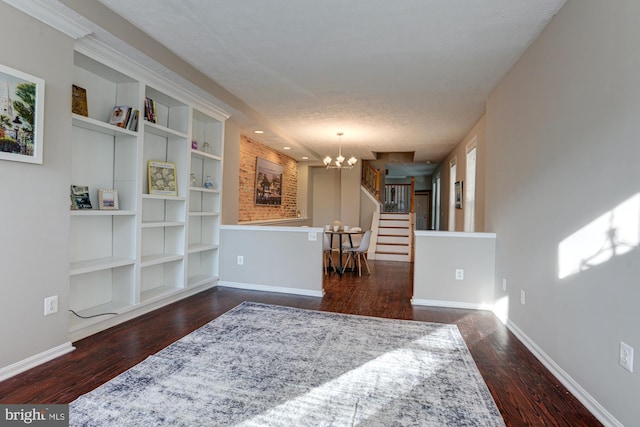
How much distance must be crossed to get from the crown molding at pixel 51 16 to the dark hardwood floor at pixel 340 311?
2.43m

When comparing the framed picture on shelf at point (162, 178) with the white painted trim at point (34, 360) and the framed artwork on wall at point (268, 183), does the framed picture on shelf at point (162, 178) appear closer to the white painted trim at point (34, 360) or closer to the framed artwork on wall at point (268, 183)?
the white painted trim at point (34, 360)

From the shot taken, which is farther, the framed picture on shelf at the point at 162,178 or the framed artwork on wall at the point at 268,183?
the framed artwork on wall at the point at 268,183

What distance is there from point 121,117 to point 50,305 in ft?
5.72

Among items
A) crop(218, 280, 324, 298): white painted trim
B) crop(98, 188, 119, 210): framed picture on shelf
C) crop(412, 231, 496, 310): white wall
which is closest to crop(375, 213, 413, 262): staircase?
crop(412, 231, 496, 310): white wall

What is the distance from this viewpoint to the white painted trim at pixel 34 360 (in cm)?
205

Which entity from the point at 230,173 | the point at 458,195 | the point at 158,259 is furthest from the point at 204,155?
the point at 458,195

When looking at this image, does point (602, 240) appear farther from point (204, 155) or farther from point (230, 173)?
point (230, 173)

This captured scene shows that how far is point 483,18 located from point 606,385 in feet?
8.41

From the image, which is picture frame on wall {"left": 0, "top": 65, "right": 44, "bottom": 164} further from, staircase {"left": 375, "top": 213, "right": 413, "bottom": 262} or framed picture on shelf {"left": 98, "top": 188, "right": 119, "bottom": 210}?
staircase {"left": 375, "top": 213, "right": 413, "bottom": 262}

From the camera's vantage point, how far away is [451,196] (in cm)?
736

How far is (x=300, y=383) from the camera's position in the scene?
2.06 m

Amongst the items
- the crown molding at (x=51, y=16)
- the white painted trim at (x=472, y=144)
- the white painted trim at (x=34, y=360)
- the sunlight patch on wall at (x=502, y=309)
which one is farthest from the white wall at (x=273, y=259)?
the white painted trim at (x=472, y=144)

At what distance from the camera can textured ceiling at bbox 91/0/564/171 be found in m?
2.37

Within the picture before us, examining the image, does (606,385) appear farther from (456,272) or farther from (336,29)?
(336,29)
